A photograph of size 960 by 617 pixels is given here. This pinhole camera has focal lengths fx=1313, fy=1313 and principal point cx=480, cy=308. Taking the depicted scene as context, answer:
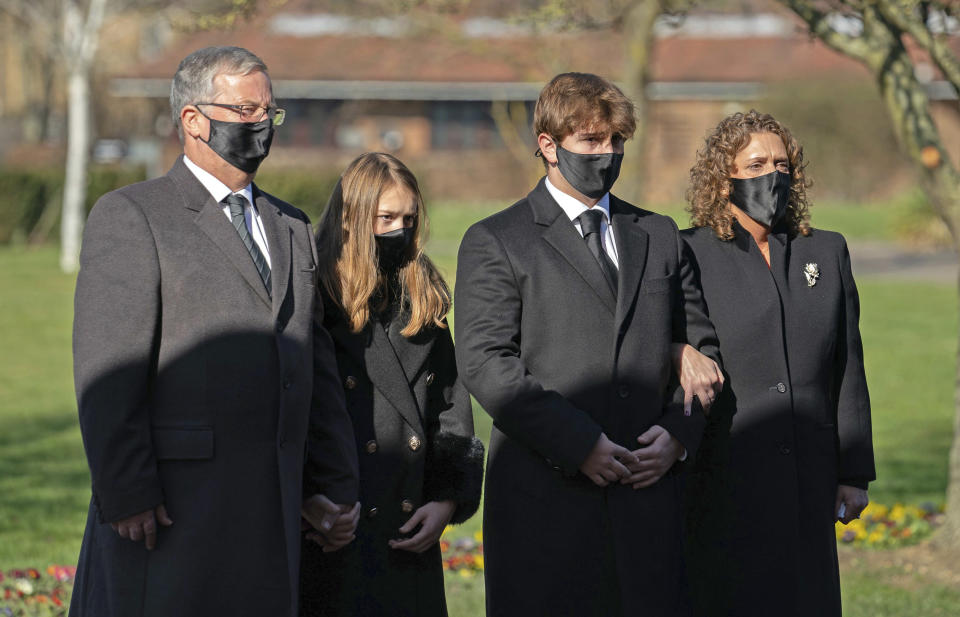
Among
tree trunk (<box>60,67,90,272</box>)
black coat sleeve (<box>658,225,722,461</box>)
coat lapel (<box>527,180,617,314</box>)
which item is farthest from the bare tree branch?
tree trunk (<box>60,67,90,272</box>)

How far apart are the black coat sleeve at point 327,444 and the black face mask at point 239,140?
36 cm

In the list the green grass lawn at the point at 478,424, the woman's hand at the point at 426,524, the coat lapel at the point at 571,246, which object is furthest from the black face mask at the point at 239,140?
the green grass lawn at the point at 478,424

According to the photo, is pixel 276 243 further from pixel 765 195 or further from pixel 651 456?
pixel 765 195

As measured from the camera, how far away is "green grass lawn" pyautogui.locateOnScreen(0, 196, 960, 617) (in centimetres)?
658

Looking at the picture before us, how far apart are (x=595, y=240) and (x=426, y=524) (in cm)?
104

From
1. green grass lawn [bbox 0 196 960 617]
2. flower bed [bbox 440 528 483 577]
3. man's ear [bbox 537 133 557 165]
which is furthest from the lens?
flower bed [bbox 440 528 483 577]

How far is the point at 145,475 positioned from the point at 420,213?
4.16ft

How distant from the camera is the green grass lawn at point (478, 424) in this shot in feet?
21.6

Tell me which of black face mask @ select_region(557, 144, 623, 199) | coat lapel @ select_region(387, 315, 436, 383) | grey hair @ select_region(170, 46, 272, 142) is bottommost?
coat lapel @ select_region(387, 315, 436, 383)

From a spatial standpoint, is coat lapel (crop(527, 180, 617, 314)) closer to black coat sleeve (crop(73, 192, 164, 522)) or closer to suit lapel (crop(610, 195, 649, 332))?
suit lapel (crop(610, 195, 649, 332))

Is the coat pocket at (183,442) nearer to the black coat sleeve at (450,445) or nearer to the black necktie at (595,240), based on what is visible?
the black coat sleeve at (450,445)

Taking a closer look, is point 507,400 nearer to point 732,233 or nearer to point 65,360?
point 732,233

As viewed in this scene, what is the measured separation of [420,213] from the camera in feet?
13.7

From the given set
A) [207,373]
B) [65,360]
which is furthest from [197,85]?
[65,360]
